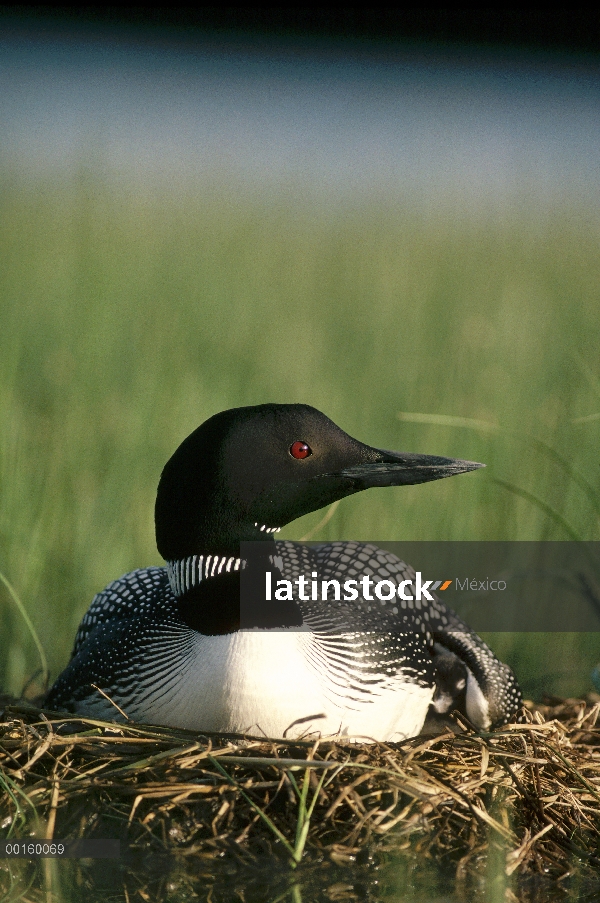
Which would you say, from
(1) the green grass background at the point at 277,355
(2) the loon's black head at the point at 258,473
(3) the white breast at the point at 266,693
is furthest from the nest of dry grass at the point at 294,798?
(1) the green grass background at the point at 277,355

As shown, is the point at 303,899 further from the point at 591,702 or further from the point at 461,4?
the point at 461,4

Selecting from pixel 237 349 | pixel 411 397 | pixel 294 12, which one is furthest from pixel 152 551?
pixel 294 12

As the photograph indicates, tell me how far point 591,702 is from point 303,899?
0.89m

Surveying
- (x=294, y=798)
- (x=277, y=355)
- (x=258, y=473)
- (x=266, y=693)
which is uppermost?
(x=277, y=355)

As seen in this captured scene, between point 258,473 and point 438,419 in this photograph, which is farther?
point 438,419

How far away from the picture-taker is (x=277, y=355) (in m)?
2.08

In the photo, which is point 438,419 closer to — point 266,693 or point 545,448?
point 545,448

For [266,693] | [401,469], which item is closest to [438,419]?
[401,469]

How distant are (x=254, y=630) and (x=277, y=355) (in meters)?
0.87

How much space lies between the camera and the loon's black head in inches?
53.2

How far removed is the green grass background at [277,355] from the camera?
1.93 m

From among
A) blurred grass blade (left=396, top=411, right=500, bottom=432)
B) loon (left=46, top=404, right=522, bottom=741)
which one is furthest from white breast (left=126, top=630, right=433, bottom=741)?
blurred grass blade (left=396, top=411, right=500, bottom=432)

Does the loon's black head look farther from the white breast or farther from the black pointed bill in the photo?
the white breast

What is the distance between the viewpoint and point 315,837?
122cm
